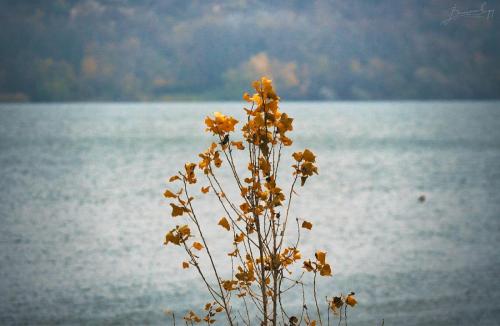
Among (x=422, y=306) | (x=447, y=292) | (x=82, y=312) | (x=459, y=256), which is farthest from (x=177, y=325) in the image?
(x=459, y=256)

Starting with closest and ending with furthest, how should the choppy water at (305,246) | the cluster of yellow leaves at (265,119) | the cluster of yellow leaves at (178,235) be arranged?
the cluster of yellow leaves at (265,119), the cluster of yellow leaves at (178,235), the choppy water at (305,246)

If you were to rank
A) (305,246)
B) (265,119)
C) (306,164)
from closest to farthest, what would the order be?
(265,119)
(306,164)
(305,246)

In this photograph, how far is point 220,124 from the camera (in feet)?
13.2

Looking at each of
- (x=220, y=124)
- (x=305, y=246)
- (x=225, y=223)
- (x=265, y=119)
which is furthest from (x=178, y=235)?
(x=305, y=246)

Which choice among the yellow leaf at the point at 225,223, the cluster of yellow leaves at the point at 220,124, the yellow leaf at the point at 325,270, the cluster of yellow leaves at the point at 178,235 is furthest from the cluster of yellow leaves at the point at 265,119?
the yellow leaf at the point at 325,270

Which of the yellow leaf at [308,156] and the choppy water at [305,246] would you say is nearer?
the yellow leaf at [308,156]

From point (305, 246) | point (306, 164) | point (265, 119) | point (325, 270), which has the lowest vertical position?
point (325, 270)

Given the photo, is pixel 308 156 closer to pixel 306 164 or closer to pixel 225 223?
pixel 306 164

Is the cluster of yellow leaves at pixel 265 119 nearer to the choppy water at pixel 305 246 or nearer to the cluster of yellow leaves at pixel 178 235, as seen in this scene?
the cluster of yellow leaves at pixel 178 235

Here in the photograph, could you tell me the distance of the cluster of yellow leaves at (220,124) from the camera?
4.01 metres

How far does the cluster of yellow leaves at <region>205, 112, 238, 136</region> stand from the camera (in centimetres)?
401

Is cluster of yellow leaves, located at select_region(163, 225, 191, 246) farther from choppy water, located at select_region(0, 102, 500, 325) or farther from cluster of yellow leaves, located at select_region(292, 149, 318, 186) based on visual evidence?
choppy water, located at select_region(0, 102, 500, 325)

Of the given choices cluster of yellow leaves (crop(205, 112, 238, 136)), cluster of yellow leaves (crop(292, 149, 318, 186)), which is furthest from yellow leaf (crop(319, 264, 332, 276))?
cluster of yellow leaves (crop(205, 112, 238, 136))

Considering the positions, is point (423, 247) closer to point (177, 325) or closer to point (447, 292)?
point (447, 292)
